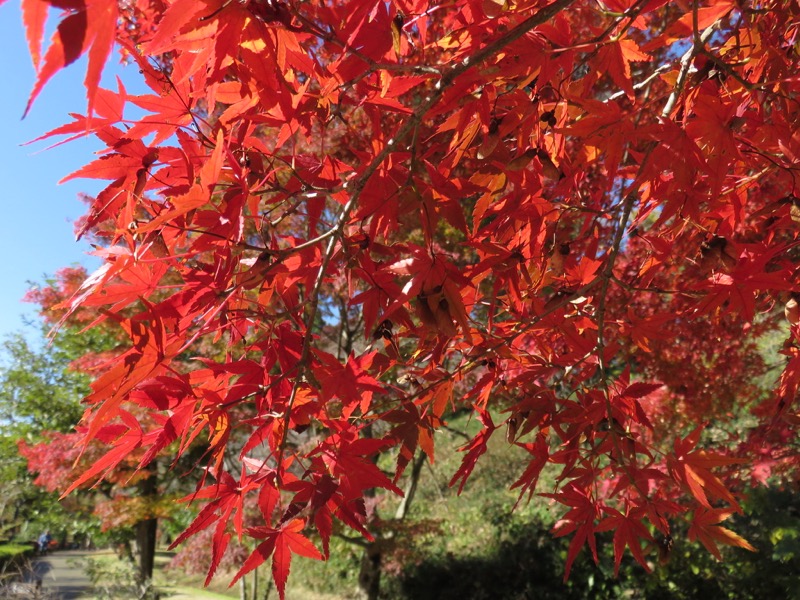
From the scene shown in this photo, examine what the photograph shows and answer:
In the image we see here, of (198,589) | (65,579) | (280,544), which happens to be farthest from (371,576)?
(65,579)

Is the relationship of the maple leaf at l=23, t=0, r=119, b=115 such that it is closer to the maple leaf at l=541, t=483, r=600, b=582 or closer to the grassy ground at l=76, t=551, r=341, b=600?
the maple leaf at l=541, t=483, r=600, b=582

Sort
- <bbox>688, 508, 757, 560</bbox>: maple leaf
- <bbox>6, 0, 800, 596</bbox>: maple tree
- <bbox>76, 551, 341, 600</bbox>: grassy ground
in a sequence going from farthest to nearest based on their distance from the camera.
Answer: <bbox>76, 551, 341, 600</bbox>: grassy ground < <bbox>688, 508, 757, 560</bbox>: maple leaf < <bbox>6, 0, 800, 596</bbox>: maple tree

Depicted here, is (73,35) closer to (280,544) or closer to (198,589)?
(280,544)

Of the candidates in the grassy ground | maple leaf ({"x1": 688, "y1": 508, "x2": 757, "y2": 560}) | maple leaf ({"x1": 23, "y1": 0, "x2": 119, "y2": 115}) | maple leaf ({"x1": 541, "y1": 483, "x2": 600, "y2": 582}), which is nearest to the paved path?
the grassy ground

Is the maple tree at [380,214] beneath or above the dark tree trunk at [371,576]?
above

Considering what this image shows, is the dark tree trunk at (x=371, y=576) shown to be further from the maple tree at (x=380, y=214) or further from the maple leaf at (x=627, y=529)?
the maple leaf at (x=627, y=529)

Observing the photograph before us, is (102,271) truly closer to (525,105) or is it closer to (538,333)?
(525,105)

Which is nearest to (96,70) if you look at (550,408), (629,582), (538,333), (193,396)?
(193,396)

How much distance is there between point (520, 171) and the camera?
1.15 m

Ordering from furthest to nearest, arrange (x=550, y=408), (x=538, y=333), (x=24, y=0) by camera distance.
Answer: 1. (x=538, y=333)
2. (x=550, y=408)
3. (x=24, y=0)

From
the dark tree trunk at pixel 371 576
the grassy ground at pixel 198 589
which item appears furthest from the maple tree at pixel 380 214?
the grassy ground at pixel 198 589

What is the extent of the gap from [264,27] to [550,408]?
973 millimetres

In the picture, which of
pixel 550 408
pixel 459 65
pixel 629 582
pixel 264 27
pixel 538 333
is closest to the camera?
pixel 264 27

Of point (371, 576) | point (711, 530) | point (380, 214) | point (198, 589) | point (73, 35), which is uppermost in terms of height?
point (380, 214)
